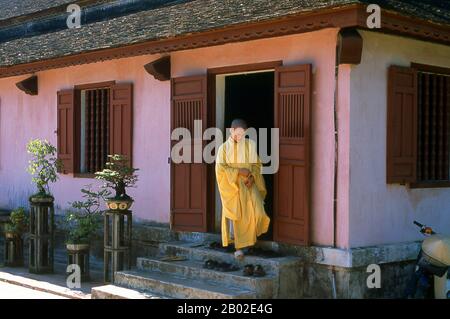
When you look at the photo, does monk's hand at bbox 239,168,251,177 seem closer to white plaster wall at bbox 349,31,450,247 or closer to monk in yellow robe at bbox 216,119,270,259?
monk in yellow robe at bbox 216,119,270,259

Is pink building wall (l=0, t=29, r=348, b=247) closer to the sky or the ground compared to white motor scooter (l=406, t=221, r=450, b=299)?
closer to the sky

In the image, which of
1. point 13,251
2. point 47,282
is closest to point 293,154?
point 47,282

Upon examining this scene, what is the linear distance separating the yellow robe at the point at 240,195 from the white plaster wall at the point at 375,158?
124 cm

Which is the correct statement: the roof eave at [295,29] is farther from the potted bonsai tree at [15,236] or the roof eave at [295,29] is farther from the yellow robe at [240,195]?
the potted bonsai tree at [15,236]

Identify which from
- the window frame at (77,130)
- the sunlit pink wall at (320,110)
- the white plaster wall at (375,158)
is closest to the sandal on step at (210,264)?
the sunlit pink wall at (320,110)

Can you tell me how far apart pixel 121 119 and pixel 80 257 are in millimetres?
2427

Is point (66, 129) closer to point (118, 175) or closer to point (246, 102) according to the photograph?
point (118, 175)

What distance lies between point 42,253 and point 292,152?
4595 millimetres

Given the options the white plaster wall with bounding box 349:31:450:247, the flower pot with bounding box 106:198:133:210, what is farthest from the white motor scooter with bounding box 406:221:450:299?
the flower pot with bounding box 106:198:133:210

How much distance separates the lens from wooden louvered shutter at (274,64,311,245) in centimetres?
860

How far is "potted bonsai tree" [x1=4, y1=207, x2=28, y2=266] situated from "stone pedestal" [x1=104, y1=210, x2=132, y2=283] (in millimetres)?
2430

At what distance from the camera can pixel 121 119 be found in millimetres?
11477

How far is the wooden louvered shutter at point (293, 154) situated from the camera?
8.60 meters
